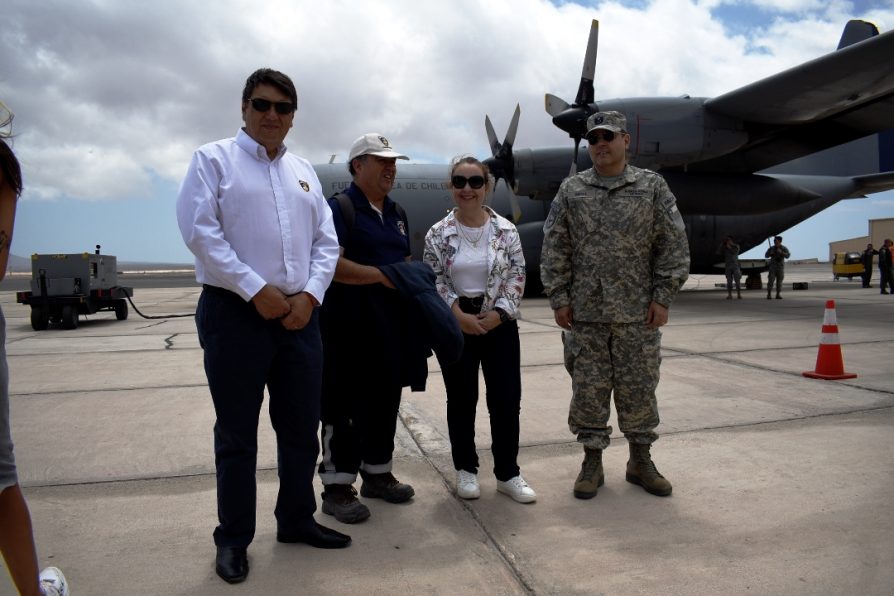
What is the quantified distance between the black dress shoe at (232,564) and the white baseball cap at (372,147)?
1.82 meters

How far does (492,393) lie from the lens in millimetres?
3342

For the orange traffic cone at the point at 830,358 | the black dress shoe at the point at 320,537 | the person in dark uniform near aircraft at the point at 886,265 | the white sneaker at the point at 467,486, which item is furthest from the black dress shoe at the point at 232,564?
the person in dark uniform near aircraft at the point at 886,265

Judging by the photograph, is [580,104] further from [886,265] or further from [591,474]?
[591,474]

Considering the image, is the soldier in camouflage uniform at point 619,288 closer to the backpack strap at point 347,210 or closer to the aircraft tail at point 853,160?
the backpack strap at point 347,210

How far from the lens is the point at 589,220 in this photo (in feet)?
11.2

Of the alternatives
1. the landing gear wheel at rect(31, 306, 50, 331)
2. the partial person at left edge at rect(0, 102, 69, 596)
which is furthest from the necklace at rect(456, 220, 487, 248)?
the landing gear wheel at rect(31, 306, 50, 331)

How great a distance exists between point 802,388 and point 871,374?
1.04 meters

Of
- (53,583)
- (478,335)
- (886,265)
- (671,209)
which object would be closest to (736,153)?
(886,265)

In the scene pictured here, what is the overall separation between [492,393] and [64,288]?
34.3 ft

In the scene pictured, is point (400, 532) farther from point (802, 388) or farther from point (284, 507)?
point (802, 388)

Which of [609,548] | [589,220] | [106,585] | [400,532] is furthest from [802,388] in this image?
[106,585]

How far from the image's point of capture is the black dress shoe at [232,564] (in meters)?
2.44

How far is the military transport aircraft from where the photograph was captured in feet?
37.6

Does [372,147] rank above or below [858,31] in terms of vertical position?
below
